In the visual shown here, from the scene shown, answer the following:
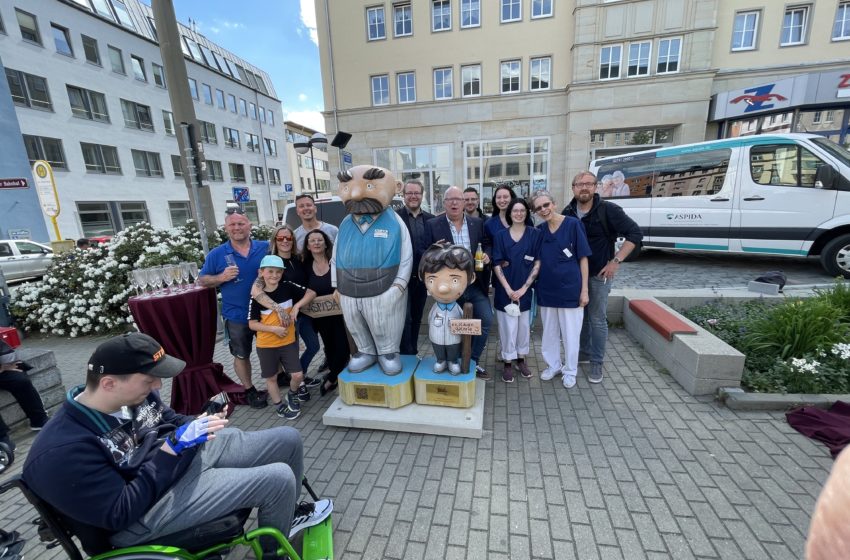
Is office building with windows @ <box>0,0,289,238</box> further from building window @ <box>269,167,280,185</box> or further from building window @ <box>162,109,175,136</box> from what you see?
building window @ <box>269,167,280,185</box>

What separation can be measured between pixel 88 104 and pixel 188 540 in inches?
945

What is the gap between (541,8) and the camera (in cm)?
1331

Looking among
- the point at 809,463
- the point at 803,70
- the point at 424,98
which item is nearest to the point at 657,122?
the point at 803,70

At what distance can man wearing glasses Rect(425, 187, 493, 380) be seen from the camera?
11.3 feet

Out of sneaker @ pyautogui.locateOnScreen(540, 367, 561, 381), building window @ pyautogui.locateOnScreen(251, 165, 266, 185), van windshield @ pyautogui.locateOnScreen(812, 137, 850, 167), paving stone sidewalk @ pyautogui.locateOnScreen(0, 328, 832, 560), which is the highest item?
building window @ pyautogui.locateOnScreen(251, 165, 266, 185)

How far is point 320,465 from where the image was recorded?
268 cm

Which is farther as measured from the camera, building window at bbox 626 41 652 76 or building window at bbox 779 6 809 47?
building window at bbox 626 41 652 76

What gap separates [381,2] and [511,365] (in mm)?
15945

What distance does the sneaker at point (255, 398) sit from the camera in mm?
3490

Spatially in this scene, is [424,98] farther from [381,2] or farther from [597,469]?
[597,469]

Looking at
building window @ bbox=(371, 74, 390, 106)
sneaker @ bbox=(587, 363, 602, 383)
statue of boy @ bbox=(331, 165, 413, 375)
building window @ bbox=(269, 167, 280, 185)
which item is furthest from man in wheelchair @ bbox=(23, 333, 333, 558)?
building window @ bbox=(269, 167, 280, 185)

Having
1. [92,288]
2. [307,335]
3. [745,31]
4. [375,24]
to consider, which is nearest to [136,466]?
[307,335]

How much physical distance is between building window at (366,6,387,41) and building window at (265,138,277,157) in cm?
1921

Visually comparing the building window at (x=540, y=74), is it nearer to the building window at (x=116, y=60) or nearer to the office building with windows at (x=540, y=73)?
the office building with windows at (x=540, y=73)
